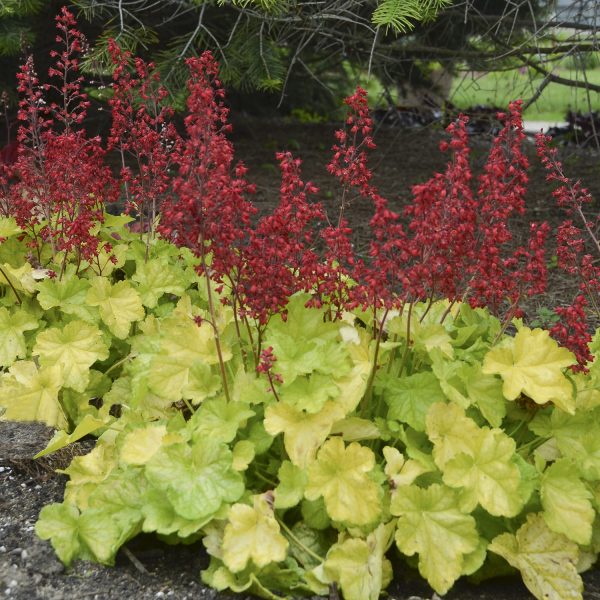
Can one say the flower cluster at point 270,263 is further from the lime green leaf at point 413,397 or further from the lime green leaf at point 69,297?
the lime green leaf at point 69,297

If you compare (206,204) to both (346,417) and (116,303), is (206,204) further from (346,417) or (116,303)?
(116,303)

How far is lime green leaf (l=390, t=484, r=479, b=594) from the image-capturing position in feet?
5.58

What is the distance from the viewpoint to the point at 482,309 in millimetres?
2393

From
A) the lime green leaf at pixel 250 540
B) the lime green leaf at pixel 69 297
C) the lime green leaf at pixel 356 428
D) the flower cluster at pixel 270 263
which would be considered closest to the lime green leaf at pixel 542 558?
the lime green leaf at pixel 356 428

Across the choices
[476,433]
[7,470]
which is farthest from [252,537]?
[7,470]

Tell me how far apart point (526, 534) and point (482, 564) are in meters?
0.12

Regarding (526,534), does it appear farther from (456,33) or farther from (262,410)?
(456,33)

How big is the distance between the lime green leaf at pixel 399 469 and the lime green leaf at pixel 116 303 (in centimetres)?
101

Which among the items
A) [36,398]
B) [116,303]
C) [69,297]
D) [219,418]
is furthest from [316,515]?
[69,297]

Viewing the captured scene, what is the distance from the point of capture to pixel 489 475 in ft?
5.77

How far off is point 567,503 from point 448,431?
29 centimetres

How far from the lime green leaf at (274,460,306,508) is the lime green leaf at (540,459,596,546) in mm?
519

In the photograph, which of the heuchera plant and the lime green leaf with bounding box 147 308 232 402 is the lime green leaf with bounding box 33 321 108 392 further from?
the lime green leaf with bounding box 147 308 232 402

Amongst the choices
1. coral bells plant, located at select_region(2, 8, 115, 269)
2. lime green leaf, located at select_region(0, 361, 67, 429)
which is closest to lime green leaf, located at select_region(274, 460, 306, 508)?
lime green leaf, located at select_region(0, 361, 67, 429)
